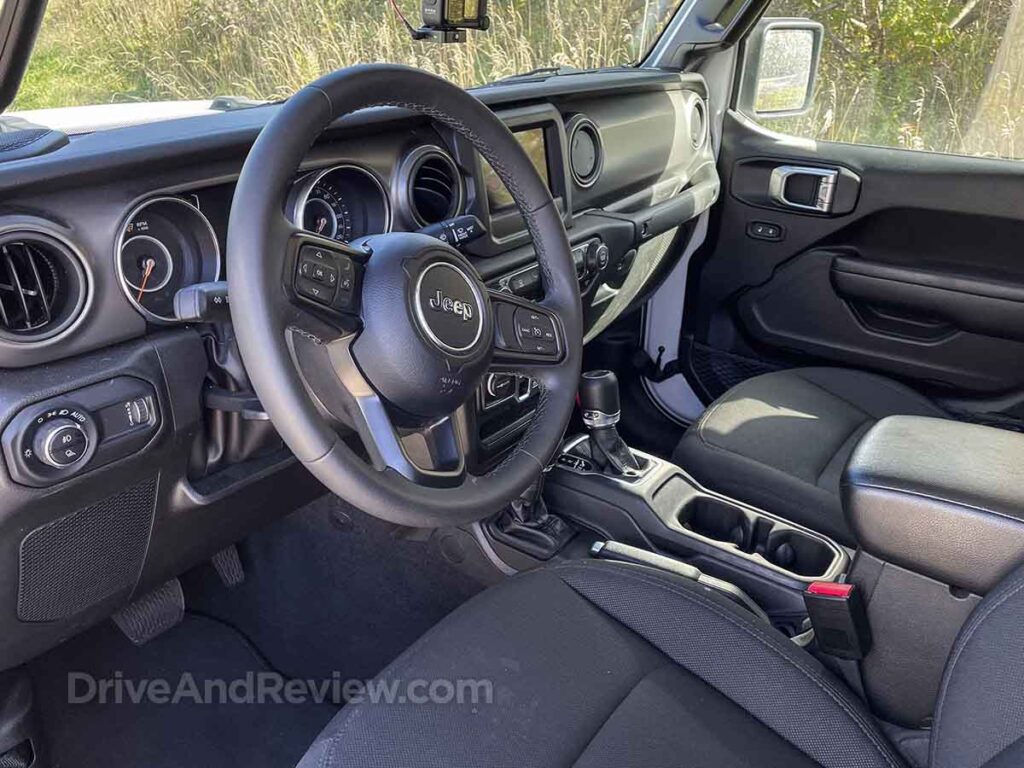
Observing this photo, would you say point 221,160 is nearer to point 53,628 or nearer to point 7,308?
point 7,308

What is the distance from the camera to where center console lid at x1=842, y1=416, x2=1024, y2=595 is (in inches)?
39.9

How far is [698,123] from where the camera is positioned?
87.9 inches

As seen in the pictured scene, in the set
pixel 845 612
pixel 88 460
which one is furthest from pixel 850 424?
pixel 88 460

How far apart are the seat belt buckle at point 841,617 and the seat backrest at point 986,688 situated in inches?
8.2

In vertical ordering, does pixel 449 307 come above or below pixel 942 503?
above

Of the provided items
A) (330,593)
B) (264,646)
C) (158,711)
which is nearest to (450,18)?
(330,593)

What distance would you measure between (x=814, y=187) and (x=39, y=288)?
5.81 ft

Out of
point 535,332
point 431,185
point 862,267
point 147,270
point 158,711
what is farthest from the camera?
point 862,267

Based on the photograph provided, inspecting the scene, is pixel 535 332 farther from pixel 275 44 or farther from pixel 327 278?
pixel 275 44

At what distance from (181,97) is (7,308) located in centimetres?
86

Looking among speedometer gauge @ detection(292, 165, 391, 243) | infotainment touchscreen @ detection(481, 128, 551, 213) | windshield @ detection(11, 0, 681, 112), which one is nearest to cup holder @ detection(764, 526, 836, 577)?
infotainment touchscreen @ detection(481, 128, 551, 213)

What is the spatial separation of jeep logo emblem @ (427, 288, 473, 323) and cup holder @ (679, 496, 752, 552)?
2.28 ft

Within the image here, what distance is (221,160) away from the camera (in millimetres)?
1126

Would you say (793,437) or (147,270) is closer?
(147,270)
